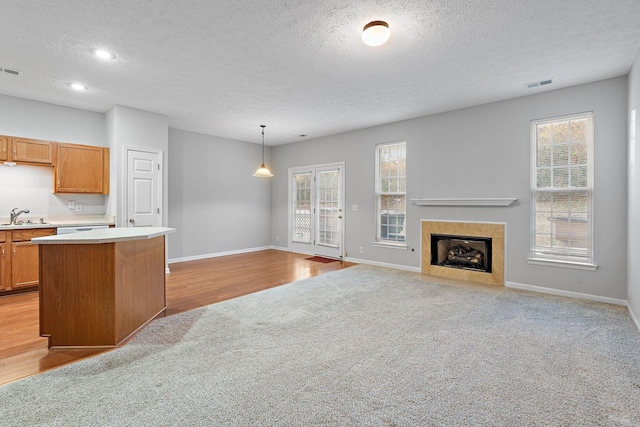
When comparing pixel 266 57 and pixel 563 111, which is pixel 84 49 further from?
pixel 563 111

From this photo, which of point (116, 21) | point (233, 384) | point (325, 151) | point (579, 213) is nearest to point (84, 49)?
point (116, 21)

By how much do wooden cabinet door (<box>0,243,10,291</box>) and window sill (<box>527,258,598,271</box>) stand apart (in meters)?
7.14

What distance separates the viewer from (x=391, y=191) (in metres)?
6.07

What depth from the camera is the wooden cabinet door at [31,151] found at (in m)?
4.42

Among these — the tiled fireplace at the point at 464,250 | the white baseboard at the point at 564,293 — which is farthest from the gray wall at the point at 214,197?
the white baseboard at the point at 564,293

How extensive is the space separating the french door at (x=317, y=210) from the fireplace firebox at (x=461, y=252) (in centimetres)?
212

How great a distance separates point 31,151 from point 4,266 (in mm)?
1663

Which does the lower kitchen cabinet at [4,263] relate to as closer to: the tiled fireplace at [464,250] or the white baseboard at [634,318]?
the tiled fireplace at [464,250]

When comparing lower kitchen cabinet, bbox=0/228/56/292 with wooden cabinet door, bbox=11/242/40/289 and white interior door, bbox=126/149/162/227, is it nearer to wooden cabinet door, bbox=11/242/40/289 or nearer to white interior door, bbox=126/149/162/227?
wooden cabinet door, bbox=11/242/40/289

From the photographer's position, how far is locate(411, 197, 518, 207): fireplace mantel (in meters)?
4.61

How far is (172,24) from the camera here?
2.72 meters

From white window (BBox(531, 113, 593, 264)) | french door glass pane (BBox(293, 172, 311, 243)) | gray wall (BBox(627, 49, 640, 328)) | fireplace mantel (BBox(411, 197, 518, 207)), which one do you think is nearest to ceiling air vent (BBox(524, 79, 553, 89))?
white window (BBox(531, 113, 593, 264))

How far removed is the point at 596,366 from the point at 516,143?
320 centimetres

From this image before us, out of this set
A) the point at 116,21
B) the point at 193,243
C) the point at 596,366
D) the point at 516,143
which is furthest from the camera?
the point at 193,243
